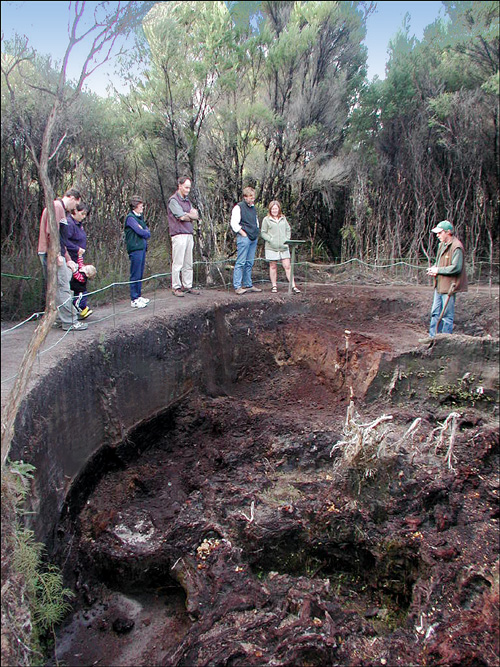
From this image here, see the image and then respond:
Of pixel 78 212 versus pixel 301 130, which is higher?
pixel 301 130

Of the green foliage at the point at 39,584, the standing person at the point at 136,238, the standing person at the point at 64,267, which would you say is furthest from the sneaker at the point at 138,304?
the green foliage at the point at 39,584

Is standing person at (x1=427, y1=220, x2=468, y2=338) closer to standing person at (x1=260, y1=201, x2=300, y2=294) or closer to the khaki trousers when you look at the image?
standing person at (x1=260, y1=201, x2=300, y2=294)

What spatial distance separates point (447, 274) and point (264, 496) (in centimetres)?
353

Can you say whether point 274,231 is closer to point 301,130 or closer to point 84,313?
point 301,130

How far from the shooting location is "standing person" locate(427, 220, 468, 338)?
6504 mm

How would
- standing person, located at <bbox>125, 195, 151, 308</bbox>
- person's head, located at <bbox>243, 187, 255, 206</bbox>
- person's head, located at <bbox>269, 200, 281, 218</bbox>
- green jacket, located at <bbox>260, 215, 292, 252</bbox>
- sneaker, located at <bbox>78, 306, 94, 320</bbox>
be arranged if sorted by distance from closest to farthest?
sneaker, located at <bbox>78, 306, 94, 320</bbox>, standing person, located at <bbox>125, 195, 151, 308</bbox>, person's head, located at <bbox>243, 187, 255, 206</bbox>, person's head, located at <bbox>269, 200, 281, 218</bbox>, green jacket, located at <bbox>260, 215, 292, 252</bbox>

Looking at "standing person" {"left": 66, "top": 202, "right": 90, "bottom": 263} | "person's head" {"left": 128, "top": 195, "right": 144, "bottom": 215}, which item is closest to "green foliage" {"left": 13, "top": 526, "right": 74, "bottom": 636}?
"standing person" {"left": 66, "top": 202, "right": 90, "bottom": 263}

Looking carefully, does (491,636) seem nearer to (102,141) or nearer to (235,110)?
(102,141)

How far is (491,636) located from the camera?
3.35 meters

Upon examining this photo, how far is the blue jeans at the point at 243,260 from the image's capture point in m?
7.86

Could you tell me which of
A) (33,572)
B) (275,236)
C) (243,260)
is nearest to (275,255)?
(275,236)

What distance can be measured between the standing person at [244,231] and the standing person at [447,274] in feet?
8.49

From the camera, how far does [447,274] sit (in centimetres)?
656

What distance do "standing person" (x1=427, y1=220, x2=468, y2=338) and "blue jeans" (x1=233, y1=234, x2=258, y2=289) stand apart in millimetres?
2641
